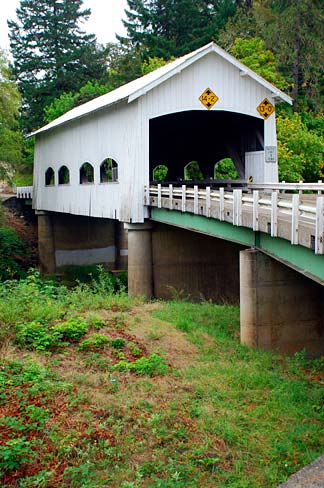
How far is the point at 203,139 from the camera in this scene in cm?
2836

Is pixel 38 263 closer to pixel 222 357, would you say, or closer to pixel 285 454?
pixel 222 357

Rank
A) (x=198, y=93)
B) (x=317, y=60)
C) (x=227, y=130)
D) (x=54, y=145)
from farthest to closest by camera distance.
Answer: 1. (x=317, y=60)
2. (x=54, y=145)
3. (x=227, y=130)
4. (x=198, y=93)

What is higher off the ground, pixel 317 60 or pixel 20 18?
pixel 20 18

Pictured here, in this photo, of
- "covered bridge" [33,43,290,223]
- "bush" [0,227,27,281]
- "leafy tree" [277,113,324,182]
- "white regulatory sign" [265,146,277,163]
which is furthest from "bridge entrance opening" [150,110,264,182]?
"bush" [0,227,27,281]

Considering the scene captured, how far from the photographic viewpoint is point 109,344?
12055 millimetres

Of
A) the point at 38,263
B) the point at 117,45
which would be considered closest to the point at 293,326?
the point at 38,263

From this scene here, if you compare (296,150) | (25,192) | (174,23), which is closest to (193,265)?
(296,150)

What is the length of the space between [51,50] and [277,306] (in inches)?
1713

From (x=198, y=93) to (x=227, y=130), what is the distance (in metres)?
4.42

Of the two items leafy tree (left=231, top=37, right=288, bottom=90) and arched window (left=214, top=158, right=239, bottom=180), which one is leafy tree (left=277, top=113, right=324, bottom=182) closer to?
leafy tree (left=231, top=37, right=288, bottom=90)

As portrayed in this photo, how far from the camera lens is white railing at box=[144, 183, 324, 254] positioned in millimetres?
10234

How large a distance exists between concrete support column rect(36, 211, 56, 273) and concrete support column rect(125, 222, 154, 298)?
1421 centimetres

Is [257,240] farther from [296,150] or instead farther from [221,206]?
[296,150]

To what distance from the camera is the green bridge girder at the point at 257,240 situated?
35.4 feet
